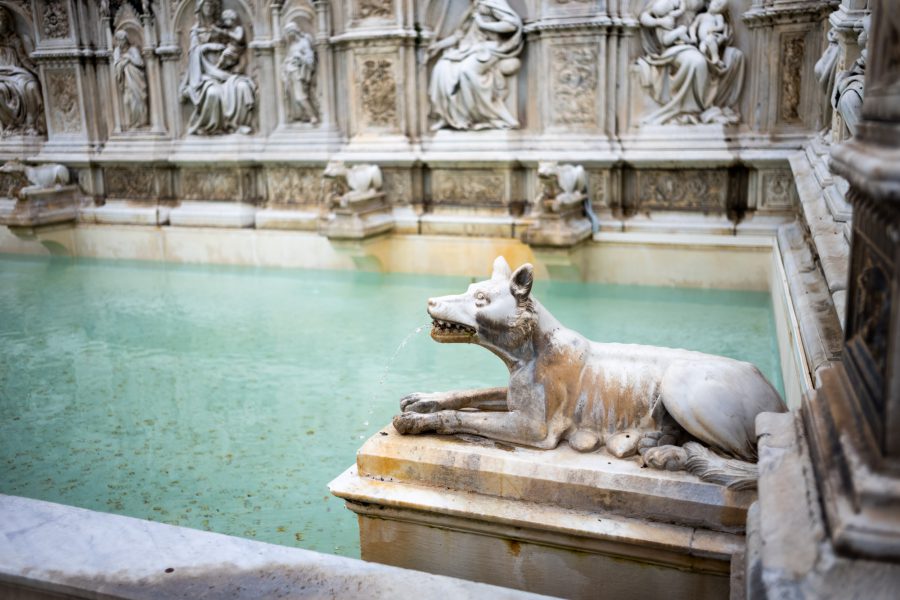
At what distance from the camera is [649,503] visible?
2.65 m

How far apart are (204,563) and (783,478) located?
1601 millimetres

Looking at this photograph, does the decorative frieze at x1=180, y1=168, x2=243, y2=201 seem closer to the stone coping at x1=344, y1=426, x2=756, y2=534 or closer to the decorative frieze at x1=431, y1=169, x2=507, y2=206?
the decorative frieze at x1=431, y1=169, x2=507, y2=206

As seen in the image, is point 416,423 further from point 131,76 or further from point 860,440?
point 131,76

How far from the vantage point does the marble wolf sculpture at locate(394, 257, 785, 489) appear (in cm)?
278

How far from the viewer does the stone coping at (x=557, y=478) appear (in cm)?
259

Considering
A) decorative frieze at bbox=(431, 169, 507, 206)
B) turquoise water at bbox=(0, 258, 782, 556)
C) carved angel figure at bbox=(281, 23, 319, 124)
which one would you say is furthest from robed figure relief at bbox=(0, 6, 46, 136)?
decorative frieze at bbox=(431, 169, 507, 206)

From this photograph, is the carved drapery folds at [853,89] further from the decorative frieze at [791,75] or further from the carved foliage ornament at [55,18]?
the carved foliage ornament at [55,18]

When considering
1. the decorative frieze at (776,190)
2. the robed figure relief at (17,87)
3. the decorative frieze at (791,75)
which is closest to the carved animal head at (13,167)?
the robed figure relief at (17,87)

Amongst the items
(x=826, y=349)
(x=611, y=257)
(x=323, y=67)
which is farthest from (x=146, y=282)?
(x=826, y=349)

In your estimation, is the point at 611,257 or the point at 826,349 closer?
the point at 826,349

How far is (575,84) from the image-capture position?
8203 mm

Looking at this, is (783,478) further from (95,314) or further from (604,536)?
(95,314)

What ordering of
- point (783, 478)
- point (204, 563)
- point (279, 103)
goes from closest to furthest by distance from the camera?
point (783, 478) < point (204, 563) < point (279, 103)

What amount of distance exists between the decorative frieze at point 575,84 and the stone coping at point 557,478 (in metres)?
5.77
